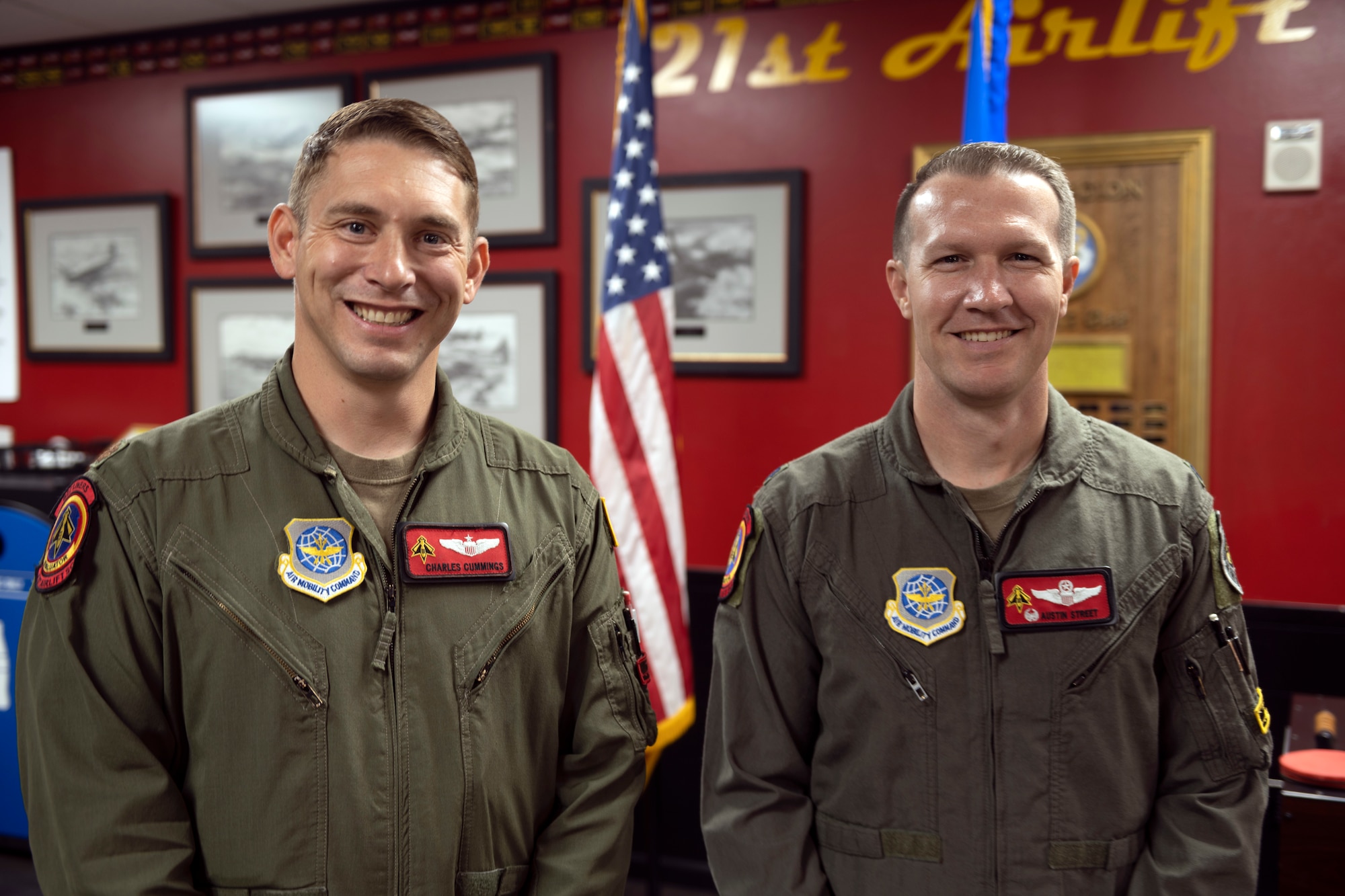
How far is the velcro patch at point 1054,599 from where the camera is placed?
1333mm

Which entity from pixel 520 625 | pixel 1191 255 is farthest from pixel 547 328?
pixel 520 625

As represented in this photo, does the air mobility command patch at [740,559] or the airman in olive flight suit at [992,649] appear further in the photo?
the air mobility command patch at [740,559]

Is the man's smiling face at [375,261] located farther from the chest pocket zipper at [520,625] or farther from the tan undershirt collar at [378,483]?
the chest pocket zipper at [520,625]

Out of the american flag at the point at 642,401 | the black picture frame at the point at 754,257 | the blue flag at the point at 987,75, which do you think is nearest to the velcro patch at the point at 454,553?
the american flag at the point at 642,401

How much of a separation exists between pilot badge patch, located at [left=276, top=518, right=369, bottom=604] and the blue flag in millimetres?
1761

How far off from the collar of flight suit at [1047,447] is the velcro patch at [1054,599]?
0.12 metres

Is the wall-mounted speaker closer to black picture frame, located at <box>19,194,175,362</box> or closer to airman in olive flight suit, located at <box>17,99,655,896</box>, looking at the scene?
airman in olive flight suit, located at <box>17,99,655,896</box>

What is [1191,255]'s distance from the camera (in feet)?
9.75

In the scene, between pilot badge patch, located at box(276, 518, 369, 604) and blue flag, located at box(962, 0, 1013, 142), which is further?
blue flag, located at box(962, 0, 1013, 142)

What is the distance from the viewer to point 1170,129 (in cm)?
298

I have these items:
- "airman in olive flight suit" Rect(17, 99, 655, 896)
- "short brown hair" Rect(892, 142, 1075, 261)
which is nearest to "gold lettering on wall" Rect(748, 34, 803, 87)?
"short brown hair" Rect(892, 142, 1075, 261)

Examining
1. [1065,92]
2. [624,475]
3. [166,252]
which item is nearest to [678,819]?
[624,475]

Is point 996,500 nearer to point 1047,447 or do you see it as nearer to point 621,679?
point 1047,447

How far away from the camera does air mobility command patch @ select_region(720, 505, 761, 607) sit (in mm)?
1450
